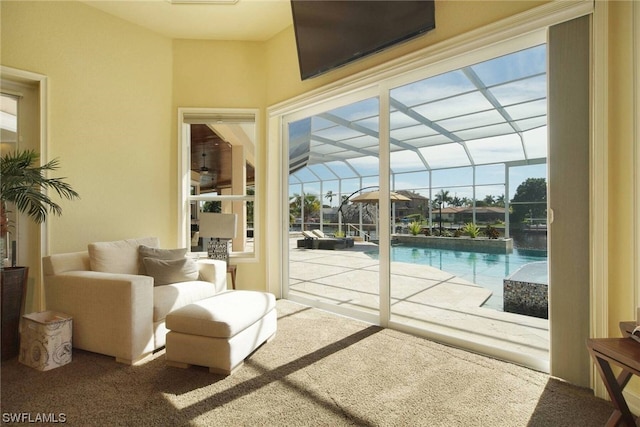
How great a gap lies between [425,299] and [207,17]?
397 centimetres

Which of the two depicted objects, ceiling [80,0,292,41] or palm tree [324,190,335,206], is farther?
palm tree [324,190,335,206]

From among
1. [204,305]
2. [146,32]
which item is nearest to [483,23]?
[204,305]

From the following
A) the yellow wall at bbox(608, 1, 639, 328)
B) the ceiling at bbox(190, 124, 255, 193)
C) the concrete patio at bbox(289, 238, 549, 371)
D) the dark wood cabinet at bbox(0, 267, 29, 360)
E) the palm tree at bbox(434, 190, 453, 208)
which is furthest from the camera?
the ceiling at bbox(190, 124, 255, 193)

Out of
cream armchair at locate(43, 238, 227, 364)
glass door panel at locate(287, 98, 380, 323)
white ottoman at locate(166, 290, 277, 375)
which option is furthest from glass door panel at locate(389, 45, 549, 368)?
cream armchair at locate(43, 238, 227, 364)

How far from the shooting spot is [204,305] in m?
2.35

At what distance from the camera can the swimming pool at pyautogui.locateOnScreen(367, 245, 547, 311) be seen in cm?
317

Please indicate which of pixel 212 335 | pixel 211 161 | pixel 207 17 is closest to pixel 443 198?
pixel 212 335

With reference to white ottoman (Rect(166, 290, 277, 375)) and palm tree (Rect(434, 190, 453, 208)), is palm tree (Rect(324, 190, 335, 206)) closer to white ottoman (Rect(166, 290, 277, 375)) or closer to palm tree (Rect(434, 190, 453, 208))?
palm tree (Rect(434, 190, 453, 208))

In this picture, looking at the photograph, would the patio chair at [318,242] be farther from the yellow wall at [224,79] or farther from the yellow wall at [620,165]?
the yellow wall at [620,165]

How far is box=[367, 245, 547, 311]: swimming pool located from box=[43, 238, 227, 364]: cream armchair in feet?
6.79

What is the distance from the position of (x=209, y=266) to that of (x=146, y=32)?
2.82m

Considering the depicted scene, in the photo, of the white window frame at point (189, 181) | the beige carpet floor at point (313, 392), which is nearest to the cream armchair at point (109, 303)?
the beige carpet floor at point (313, 392)

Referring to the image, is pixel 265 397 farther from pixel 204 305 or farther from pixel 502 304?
pixel 502 304

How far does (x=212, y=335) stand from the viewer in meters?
2.15
